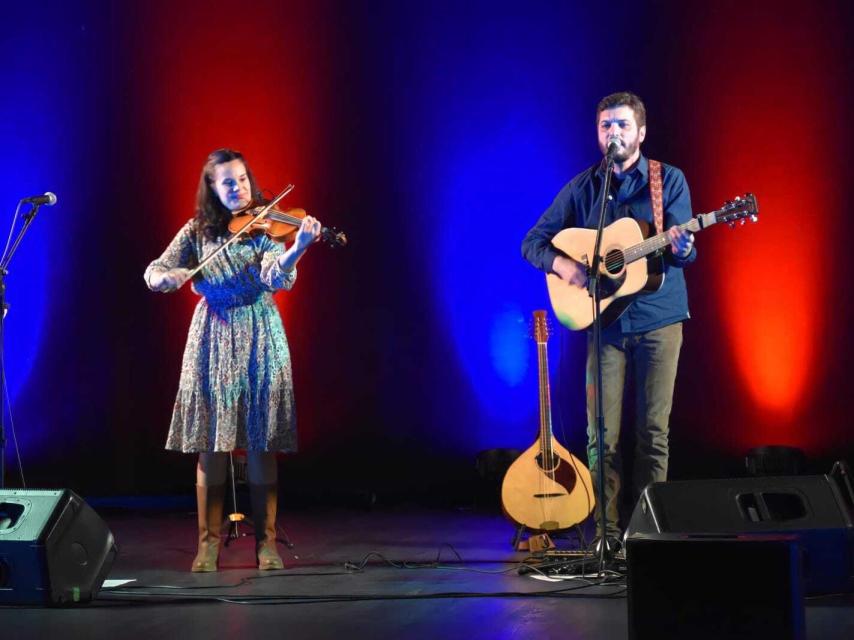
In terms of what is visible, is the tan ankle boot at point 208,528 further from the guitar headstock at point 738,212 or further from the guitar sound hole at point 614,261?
the guitar headstock at point 738,212

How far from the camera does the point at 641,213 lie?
152 inches

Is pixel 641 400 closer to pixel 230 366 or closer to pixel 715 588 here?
pixel 230 366

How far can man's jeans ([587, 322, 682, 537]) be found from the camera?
3.79 meters

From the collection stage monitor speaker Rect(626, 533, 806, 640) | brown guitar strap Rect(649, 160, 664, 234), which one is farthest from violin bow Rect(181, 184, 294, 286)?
stage monitor speaker Rect(626, 533, 806, 640)

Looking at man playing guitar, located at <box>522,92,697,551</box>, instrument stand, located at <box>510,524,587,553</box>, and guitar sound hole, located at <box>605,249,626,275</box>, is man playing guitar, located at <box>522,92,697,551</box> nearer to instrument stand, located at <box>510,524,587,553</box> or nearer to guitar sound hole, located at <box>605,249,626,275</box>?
guitar sound hole, located at <box>605,249,626,275</box>

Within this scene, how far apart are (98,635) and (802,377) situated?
4046 mm

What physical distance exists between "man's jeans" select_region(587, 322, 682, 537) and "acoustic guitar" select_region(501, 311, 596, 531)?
13.2 inches

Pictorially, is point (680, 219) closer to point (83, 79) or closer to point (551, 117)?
point (551, 117)

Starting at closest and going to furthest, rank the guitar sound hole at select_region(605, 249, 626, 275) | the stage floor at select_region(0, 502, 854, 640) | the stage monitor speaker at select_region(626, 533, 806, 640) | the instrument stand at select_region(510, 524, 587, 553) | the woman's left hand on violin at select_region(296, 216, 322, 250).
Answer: the stage monitor speaker at select_region(626, 533, 806, 640), the stage floor at select_region(0, 502, 854, 640), the woman's left hand on violin at select_region(296, 216, 322, 250), the guitar sound hole at select_region(605, 249, 626, 275), the instrument stand at select_region(510, 524, 587, 553)

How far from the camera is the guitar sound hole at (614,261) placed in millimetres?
3822

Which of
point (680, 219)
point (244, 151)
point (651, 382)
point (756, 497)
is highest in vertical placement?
point (244, 151)

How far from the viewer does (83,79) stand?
20.3 feet

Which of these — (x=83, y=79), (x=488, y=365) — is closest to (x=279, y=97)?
(x=83, y=79)

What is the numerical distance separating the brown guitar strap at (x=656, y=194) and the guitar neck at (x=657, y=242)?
0.06m
